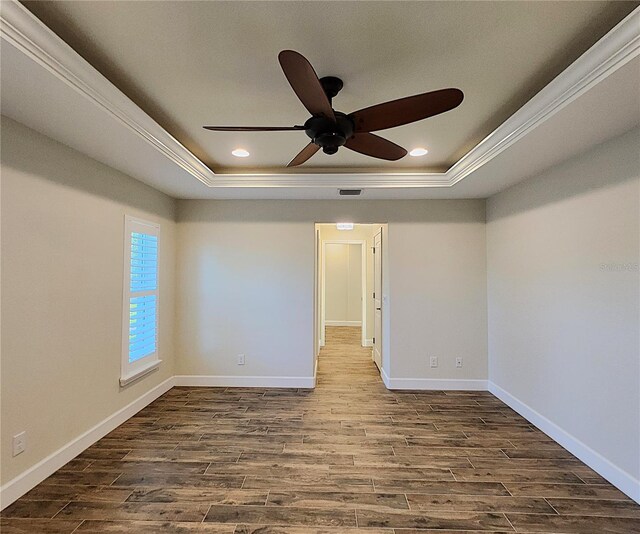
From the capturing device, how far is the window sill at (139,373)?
3.36m

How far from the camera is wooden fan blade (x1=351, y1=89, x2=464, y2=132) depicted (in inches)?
65.2

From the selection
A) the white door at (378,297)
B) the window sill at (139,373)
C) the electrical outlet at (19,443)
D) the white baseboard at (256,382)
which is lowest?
the white baseboard at (256,382)

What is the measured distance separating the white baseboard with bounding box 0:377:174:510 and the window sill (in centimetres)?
24

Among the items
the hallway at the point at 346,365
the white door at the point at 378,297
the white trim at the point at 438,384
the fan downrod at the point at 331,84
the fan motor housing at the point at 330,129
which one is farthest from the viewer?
the white door at the point at 378,297

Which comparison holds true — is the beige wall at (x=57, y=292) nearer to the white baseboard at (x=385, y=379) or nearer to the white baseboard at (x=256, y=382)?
the white baseboard at (x=256, y=382)

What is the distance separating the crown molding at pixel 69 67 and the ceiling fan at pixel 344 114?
64cm

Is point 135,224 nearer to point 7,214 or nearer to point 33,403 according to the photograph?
point 7,214

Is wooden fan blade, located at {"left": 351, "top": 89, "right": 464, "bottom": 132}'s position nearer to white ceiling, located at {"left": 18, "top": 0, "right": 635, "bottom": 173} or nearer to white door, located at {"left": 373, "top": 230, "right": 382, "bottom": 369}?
white ceiling, located at {"left": 18, "top": 0, "right": 635, "bottom": 173}

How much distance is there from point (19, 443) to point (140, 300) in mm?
1681

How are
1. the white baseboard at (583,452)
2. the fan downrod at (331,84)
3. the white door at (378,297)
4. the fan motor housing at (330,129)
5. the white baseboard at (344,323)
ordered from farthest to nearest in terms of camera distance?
the white baseboard at (344,323)
the white door at (378,297)
the white baseboard at (583,452)
the fan downrod at (331,84)
the fan motor housing at (330,129)

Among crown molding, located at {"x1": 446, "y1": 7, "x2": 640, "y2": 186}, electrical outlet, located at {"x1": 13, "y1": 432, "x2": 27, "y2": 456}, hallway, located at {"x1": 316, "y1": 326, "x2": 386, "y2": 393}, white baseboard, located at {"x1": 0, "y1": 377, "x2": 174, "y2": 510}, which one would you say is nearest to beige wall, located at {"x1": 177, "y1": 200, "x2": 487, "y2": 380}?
Result: hallway, located at {"x1": 316, "y1": 326, "x2": 386, "y2": 393}

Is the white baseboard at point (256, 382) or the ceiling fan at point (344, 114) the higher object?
the ceiling fan at point (344, 114)

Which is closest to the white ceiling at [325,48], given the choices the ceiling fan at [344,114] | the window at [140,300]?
the ceiling fan at [344,114]

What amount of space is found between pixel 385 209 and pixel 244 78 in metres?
2.75
